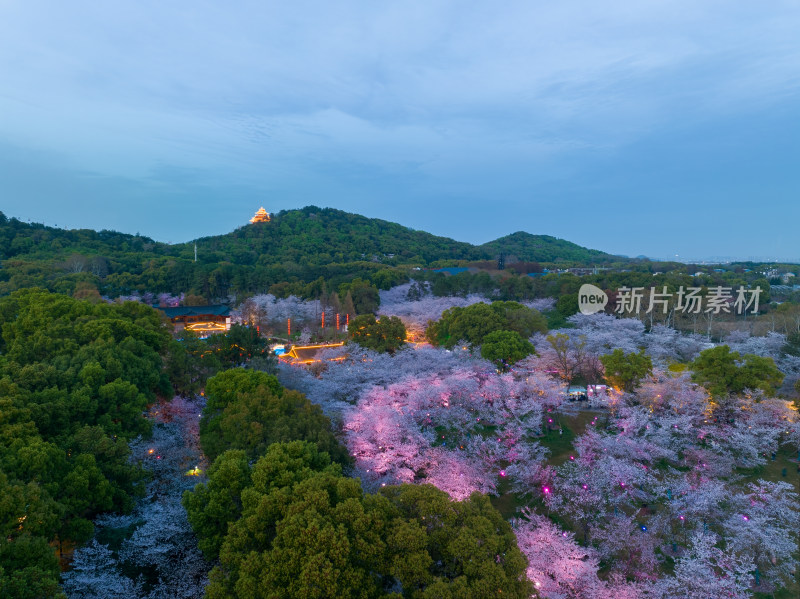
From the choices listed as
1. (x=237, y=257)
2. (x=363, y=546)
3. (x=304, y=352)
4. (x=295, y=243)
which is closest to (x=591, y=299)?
(x=304, y=352)

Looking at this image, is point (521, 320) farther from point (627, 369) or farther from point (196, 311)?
point (196, 311)

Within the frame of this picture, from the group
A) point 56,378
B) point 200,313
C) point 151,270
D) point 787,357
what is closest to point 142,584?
point 56,378

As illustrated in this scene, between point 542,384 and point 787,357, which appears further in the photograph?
point 787,357

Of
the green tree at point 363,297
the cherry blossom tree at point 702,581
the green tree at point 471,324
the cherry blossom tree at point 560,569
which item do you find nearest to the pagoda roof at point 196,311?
the green tree at point 363,297

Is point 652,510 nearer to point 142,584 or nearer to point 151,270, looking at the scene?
point 142,584

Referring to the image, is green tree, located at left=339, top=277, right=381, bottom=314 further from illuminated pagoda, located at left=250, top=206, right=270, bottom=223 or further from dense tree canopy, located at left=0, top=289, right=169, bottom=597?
illuminated pagoda, located at left=250, top=206, right=270, bottom=223

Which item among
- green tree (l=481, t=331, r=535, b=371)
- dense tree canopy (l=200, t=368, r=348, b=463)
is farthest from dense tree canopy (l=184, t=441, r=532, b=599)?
green tree (l=481, t=331, r=535, b=371)
